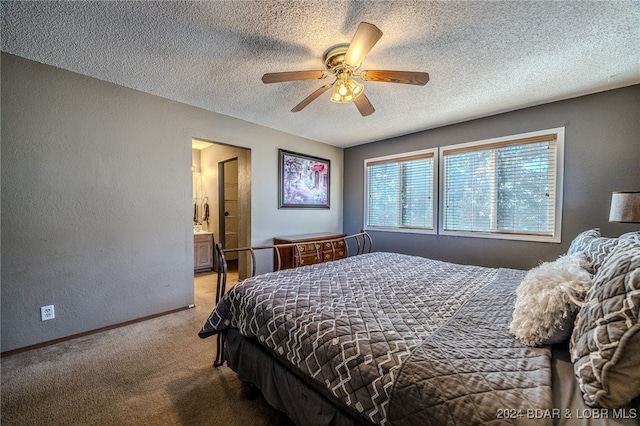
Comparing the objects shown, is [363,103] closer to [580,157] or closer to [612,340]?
[612,340]

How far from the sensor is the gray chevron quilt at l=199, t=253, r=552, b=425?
0.76 m

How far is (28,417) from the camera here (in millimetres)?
1428

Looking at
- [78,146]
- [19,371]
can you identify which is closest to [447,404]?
[19,371]

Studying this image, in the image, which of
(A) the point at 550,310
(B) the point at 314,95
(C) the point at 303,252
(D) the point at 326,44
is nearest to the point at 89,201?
(B) the point at 314,95

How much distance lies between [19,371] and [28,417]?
64cm

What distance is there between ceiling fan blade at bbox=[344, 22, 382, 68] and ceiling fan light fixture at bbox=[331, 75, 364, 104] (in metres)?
0.20


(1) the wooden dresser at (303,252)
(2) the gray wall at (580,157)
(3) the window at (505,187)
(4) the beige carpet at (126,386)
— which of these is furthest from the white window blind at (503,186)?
(4) the beige carpet at (126,386)

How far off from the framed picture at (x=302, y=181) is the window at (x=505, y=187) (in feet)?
6.51

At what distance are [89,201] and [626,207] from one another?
4.60 metres

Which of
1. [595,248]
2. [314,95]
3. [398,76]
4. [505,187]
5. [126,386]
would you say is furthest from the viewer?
[505,187]

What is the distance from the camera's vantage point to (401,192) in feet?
13.7

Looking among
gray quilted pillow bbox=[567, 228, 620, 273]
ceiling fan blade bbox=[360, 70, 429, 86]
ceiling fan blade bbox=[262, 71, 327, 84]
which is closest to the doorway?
ceiling fan blade bbox=[262, 71, 327, 84]

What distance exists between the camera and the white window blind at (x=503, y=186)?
2877 millimetres

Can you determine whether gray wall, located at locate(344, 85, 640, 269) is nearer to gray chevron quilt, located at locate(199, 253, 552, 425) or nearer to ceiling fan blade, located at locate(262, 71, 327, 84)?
gray chevron quilt, located at locate(199, 253, 552, 425)
